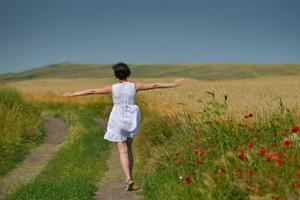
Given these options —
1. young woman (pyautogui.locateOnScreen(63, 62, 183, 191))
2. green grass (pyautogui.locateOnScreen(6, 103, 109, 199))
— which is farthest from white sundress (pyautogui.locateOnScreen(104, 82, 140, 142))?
green grass (pyautogui.locateOnScreen(6, 103, 109, 199))

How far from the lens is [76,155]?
15219mm

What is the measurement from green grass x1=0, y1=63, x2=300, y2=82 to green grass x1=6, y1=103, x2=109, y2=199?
112725mm

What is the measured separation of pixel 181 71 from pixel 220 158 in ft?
455

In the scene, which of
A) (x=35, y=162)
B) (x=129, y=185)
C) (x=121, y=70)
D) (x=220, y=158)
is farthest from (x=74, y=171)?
(x=220, y=158)

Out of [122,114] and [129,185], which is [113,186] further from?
[122,114]

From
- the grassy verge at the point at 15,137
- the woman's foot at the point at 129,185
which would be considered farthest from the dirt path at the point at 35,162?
the woman's foot at the point at 129,185

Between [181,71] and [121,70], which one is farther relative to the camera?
[181,71]

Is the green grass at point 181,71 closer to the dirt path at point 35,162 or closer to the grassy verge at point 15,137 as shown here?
the dirt path at point 35,162

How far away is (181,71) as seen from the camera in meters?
146

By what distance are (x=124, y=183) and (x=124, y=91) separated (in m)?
2.12

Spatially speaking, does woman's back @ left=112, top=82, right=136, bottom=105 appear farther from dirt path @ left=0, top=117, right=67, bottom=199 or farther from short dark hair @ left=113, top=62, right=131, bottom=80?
dirt path @ left=0, top=117, right=67, bottom=199

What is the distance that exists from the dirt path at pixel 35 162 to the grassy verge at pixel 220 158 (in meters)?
2.40

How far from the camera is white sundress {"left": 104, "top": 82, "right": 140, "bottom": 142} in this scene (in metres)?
10.9

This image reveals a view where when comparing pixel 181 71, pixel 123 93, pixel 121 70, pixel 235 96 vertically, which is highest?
pixel 121 70
